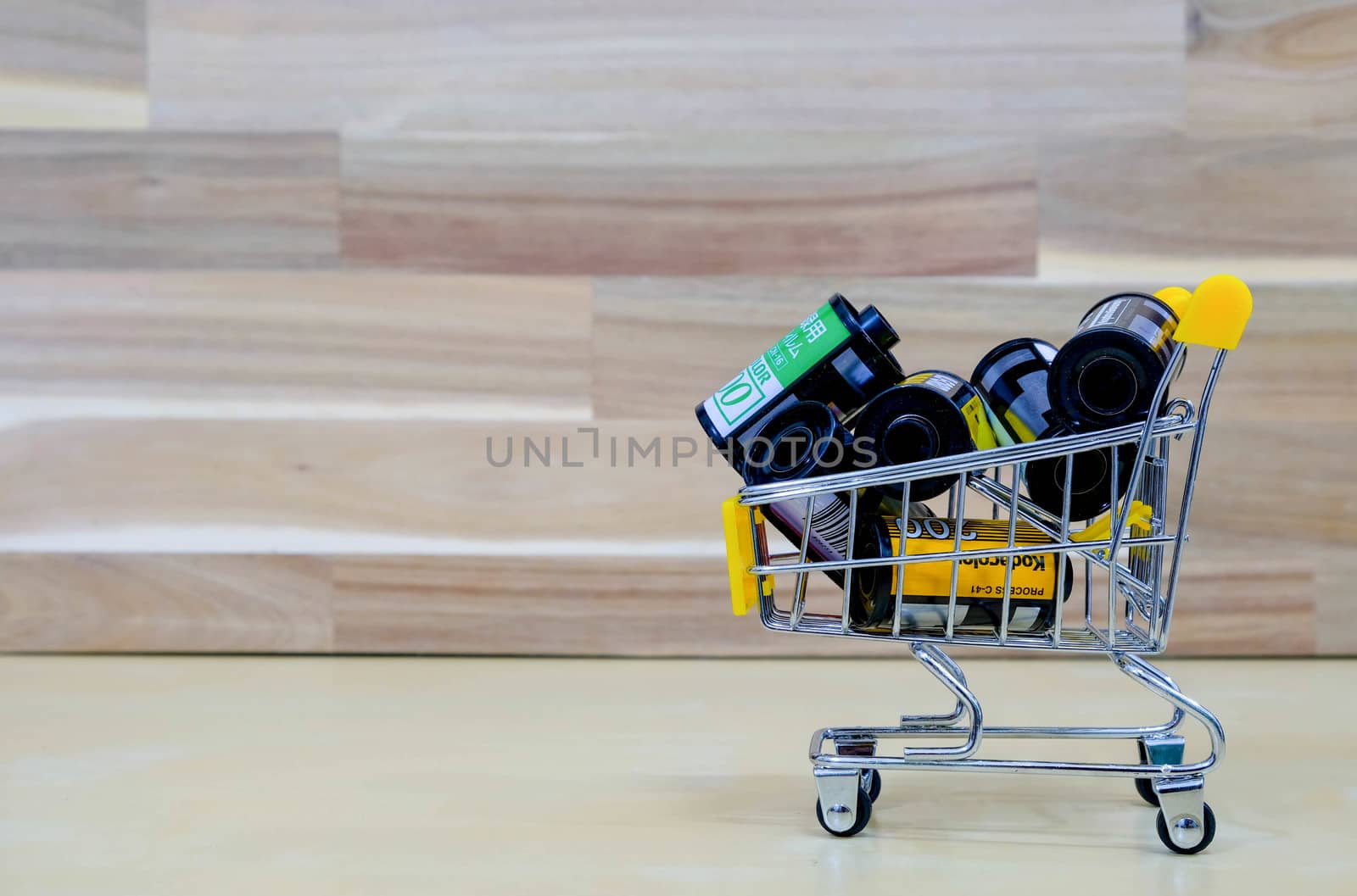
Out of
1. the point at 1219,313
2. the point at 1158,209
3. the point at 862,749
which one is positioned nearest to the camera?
the point at 1219,313

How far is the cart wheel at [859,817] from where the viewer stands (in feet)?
2.53

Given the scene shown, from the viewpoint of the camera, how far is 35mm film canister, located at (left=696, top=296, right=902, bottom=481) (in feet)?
2.49


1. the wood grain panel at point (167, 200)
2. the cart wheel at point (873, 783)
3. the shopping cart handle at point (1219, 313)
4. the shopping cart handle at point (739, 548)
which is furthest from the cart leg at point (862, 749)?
the wood grain panel at point (167, 200)

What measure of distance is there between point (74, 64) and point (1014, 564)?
1446 millimetres

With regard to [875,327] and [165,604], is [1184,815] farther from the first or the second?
[165,604]

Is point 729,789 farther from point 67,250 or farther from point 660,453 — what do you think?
point 67,250

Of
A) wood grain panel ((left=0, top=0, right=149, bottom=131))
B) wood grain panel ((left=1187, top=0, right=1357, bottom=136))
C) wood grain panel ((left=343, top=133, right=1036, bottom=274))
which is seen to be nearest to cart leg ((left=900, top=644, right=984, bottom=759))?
wood grain panel ((left=343, top=133, right=1036, bottom=274))

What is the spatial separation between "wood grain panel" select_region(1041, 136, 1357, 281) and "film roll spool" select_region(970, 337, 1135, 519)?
0.74 meters

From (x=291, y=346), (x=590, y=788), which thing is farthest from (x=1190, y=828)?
(x=291, y=346)

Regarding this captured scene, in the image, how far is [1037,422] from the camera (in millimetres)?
770

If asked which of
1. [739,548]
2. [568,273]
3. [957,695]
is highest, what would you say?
[568,273]

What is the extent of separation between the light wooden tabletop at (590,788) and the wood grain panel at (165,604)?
9cm

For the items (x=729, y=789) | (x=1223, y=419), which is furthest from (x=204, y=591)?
(x=1223, y=419)

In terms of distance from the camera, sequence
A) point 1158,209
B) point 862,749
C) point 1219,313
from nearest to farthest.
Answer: point 1219,313 → point 862,749 → point 1158,209
